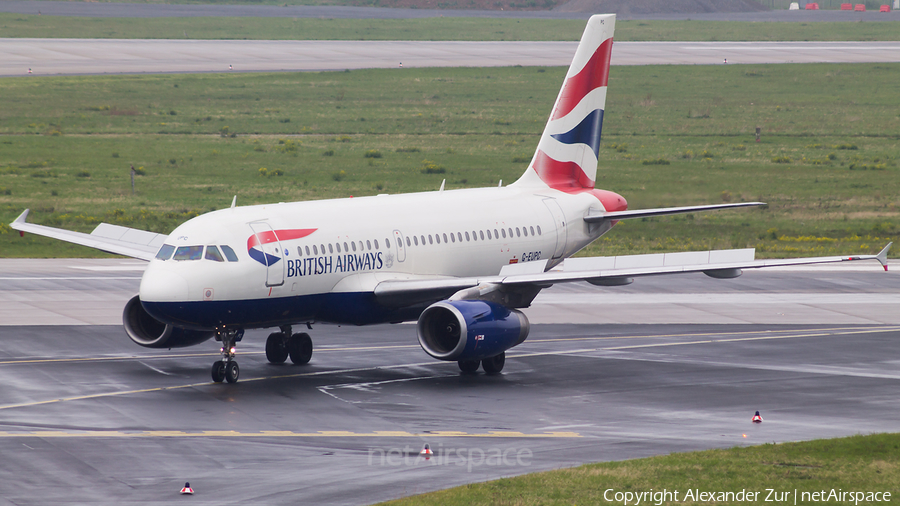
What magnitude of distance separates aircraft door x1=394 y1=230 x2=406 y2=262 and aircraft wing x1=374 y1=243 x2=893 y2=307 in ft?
4.44

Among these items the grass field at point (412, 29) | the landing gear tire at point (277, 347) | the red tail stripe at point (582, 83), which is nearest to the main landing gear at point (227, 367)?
the landing gear tire at point (277, 347)

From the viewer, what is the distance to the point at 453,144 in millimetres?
92125

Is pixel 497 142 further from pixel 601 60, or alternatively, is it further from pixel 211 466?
pixel 211 466

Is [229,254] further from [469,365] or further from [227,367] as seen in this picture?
[469,365]

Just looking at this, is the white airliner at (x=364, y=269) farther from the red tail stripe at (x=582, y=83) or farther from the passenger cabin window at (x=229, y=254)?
the red tail stripe at (x=582, y=83)

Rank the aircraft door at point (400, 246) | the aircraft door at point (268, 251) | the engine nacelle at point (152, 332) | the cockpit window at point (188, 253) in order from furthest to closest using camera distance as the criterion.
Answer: the aircraft door at point (400, 246)
the engine nacelle at point (152, 332)
the aircraft door at point (268, 251)
the cockpit window at point (188, 253)

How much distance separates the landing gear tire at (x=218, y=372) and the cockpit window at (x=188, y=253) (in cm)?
326

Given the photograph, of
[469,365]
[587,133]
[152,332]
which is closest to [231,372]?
[152,332]

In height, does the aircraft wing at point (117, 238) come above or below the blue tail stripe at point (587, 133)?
below

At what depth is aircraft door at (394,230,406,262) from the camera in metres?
34.8

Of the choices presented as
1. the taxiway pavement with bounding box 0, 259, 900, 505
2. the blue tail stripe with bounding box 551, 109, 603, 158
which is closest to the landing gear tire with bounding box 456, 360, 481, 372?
the taxiway pavement with bounding box 0, 259, 900, 505

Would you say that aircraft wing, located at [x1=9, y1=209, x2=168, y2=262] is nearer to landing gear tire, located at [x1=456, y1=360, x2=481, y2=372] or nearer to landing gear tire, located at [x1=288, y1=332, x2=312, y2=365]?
landing gear tire, located at [x1=288, y1=332, x2=312, y2=365]

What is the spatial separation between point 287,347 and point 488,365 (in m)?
6.05

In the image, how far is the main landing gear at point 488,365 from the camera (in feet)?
110
